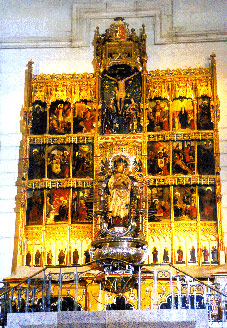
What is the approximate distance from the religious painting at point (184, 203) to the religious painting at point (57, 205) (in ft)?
9.44

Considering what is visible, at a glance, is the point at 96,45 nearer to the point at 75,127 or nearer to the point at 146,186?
the point at 75,127

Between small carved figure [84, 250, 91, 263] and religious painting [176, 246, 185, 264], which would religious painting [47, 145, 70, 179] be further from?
religious painting [176, 246, 185, 264]

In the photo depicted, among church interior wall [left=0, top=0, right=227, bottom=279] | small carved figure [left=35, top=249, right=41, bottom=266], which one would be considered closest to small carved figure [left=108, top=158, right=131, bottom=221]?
small carved figure [left=35, top=249, right=41, bottom=266]

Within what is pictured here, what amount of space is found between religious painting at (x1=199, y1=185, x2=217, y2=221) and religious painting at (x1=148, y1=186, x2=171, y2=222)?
0.86m

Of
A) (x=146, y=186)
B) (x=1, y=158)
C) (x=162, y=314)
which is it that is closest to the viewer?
(x=162, y=314)

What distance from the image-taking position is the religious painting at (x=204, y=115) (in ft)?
49.4

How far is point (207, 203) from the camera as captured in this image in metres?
14.5

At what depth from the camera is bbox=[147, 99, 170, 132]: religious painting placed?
15.3m

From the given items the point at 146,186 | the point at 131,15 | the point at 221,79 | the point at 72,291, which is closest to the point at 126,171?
the point at 146,186

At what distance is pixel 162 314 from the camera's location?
31.6 ft

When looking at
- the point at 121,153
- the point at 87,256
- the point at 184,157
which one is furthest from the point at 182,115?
the point at 87,256

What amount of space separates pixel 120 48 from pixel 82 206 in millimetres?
4630

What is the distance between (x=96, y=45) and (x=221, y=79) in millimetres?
3746

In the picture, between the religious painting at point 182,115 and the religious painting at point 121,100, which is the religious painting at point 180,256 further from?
the religious painting at point 121,100
